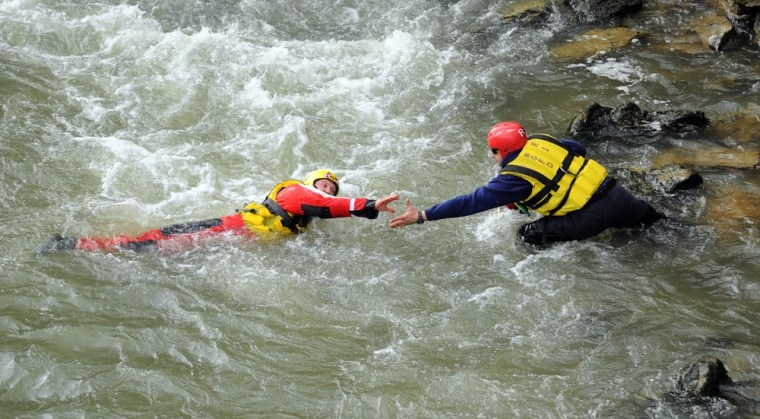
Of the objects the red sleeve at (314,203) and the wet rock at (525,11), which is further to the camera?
the wet rock at (525,11)

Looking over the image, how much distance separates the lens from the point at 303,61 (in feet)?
38.0

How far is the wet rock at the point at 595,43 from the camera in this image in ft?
38.7

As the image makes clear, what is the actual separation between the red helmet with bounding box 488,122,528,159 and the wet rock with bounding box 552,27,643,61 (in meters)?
5.40

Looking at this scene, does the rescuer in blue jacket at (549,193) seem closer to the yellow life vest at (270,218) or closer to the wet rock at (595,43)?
the yellow life vest at (270,218)

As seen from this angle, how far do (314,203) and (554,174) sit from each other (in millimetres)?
2498

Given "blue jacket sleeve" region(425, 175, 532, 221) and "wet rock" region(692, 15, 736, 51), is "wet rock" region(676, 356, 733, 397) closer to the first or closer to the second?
"blue jacket sleeve" region(425, 175, 532, 221)

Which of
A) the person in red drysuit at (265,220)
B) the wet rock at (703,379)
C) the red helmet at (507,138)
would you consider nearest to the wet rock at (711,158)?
the red helmet at (507,138)

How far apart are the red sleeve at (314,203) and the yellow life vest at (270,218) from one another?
77mm

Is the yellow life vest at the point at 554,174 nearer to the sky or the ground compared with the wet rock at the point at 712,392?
nearer to the sky

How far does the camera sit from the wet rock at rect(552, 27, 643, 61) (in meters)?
11.8

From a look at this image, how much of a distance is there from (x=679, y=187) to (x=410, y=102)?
414 centimetres

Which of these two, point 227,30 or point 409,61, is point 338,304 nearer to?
point 409,61

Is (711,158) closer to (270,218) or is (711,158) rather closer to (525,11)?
(270,218)

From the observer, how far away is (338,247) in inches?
311
